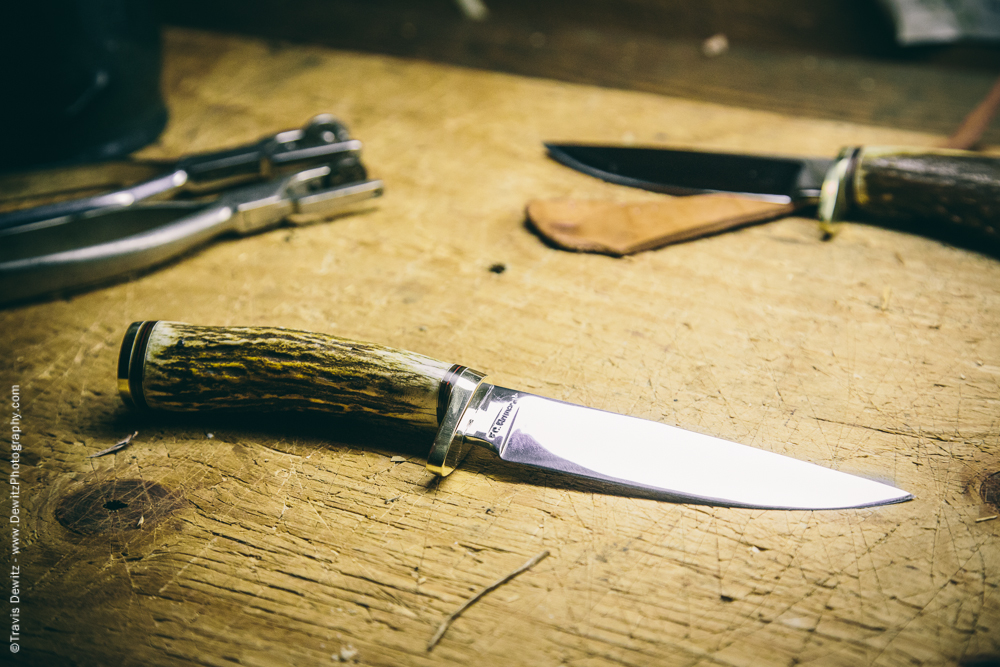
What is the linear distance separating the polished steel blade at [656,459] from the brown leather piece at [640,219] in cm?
37

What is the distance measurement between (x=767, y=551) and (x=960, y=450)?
0.27 metres

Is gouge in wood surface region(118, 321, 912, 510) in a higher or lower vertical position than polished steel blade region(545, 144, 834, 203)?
lower

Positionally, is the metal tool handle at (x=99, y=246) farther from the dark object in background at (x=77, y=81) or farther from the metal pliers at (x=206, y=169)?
the dark object in background at (x=77, y=81)

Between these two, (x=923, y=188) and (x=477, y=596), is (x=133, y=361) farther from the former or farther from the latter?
(x=923, y=188)

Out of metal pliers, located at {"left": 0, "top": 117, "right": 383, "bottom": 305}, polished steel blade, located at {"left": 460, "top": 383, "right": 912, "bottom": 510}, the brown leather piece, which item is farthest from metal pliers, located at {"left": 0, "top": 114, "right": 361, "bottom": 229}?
polished steel blade, located at {"left": 460, "top": 383, "right": 912, "bottom": 510}

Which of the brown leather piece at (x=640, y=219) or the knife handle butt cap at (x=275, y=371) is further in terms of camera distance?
the brown leather piece at (x=640, y=219)

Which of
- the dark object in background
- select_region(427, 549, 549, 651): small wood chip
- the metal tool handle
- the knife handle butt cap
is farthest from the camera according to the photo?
the dark object in background

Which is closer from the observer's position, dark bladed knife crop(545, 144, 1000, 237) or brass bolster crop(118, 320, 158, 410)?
brass bolster crop(118, 320, 158, 410)

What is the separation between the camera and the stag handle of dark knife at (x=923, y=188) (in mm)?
923

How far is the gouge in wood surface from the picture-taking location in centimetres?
64

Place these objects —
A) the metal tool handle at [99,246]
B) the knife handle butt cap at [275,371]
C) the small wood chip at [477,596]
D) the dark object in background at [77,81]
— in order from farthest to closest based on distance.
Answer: the dark object in background at [77,81] → the metal tool handle at [99,246] → the knife handle butt cap at [275,371] → the small wood chip at [477,596]

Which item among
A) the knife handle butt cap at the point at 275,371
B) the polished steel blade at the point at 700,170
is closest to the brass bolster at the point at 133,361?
the knife handle butt cap at the point at 275,371

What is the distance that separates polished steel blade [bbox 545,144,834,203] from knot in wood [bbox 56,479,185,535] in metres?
0.82

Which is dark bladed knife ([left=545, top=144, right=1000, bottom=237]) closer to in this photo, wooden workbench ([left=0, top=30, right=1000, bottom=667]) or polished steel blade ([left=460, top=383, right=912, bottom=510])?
wooden workbench ([left=0, top=30, right=1000, bottom=667])
